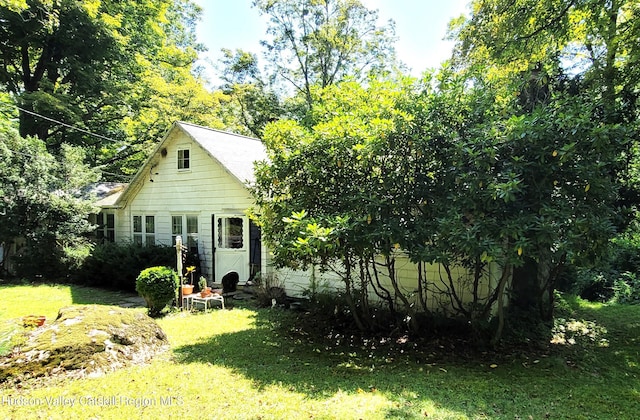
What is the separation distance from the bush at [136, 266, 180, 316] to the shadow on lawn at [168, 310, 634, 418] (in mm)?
2217

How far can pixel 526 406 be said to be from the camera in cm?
419

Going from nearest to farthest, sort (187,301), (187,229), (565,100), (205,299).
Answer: (565,100), (205,299), (187,301), (187,229)

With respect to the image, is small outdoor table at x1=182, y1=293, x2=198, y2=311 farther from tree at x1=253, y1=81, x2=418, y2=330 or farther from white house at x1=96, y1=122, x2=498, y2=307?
tree at x1=253, y1=81, x2=418, y2=330

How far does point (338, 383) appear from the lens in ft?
15.8

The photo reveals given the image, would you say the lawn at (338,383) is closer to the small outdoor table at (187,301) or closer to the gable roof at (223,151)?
the small outdoor table at (187,301)

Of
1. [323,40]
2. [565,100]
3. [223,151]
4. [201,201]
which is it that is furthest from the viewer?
[323,40]

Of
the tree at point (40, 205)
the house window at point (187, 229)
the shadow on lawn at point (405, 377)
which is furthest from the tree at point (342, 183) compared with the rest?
the tree at point (40, 205)

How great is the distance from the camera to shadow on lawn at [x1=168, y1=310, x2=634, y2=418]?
421cm

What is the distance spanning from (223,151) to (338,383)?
8945 mm

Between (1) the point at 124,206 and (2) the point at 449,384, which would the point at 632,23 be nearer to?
(2) the point at 449,384

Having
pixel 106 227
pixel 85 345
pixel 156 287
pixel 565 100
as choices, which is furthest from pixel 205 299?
pixel 106 227

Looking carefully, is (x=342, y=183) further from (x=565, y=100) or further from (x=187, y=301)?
(x=187, y=301)

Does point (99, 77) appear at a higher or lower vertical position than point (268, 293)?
higher

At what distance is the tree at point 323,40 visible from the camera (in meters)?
25.1
